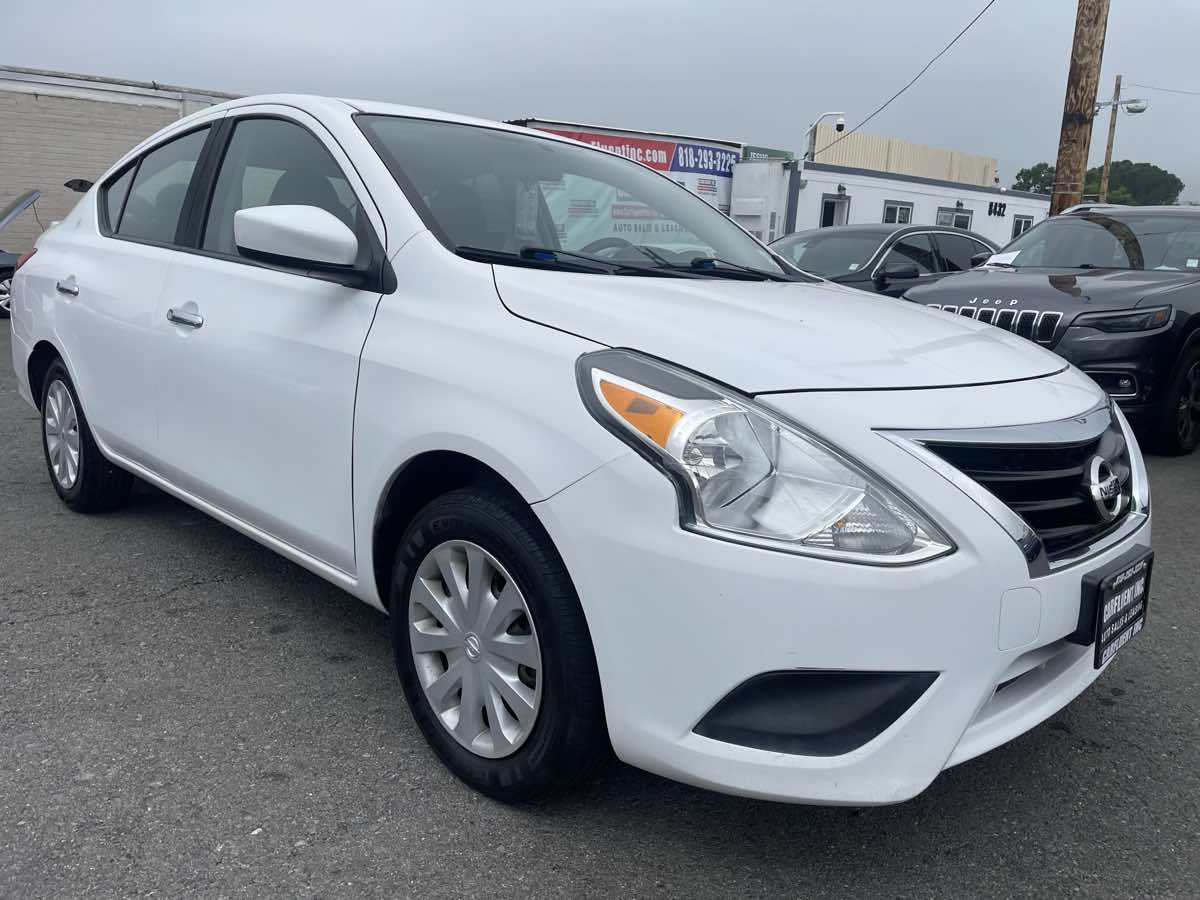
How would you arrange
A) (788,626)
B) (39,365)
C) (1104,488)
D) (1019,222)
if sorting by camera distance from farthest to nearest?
(1019,222) → (39,365) → (1104,488) → (788,626)

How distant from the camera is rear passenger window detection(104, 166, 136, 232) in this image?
3.98 m

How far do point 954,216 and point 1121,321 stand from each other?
66.1 feet

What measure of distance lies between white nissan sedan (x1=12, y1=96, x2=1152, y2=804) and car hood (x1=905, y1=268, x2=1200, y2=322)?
324cm

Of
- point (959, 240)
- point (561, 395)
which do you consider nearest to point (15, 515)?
point (561, 395)

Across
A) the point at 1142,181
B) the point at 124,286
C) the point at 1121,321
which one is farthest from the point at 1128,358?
the point at 1142,181

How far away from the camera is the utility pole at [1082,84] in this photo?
32.0 ft

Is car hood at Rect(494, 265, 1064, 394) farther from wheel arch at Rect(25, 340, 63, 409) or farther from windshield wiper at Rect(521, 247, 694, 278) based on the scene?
wheel arch at Rect(25, 340, 63, 409)

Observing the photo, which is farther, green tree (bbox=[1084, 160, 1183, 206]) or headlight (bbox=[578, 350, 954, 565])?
green tree (bbox=[1084, 160, 1183, 206])

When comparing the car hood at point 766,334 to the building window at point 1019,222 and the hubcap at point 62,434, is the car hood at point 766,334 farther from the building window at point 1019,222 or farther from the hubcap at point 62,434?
the building window at point 1019,222

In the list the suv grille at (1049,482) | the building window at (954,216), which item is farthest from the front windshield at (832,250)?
the building window at (954,216)

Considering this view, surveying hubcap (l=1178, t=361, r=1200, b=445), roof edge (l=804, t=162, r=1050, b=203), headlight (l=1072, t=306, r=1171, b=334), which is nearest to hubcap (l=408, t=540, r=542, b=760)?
headlight (l=1072, t=306, r=1171, b=334)

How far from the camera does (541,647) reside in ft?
6.77

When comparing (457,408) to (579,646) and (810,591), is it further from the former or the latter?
(810,591)

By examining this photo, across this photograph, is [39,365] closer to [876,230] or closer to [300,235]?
[300,235]
